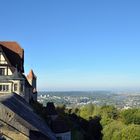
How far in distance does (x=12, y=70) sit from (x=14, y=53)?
4.01 meters

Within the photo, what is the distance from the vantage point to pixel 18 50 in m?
67.4

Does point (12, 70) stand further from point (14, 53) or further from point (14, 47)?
point (14, 47)

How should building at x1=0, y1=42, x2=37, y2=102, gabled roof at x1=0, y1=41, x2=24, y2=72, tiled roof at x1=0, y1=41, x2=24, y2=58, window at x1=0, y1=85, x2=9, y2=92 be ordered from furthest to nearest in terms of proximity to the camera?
tiled roof at x1=0, y1=41, x2=24, y2=58, gabled roof at x1=0, y1=41, x2=24, y2=72, window at x1=0, y1=85, x2=9, y2=92, building at x1=0, y1=42, x2=37, y2=102

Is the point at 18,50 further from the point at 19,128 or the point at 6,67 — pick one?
the point at 19,128

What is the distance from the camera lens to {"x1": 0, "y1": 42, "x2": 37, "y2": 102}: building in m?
61.6

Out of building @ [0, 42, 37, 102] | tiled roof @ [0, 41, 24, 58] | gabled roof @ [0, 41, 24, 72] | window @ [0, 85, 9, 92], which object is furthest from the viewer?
tiled roof @ [0, 41, 24, 58]

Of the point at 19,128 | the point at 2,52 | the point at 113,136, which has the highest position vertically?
the point at 2,52

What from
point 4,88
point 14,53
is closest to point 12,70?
point 4,88

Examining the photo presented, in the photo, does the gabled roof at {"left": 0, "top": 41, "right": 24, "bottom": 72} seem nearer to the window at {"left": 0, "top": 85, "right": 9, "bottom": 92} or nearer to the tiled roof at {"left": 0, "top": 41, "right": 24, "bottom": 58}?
the tiled roof at {"left": 0, "top": 41, "right": 24, "bottom": 58}

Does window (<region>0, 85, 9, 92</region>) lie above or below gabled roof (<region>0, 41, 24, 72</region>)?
below

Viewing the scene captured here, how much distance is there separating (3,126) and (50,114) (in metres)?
39.9

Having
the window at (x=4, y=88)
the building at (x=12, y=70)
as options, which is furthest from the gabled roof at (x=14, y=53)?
the window at (x=4, y=88)

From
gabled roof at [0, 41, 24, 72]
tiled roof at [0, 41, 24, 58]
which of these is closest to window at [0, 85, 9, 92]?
gabled roof at [0, 41, 24, 72]

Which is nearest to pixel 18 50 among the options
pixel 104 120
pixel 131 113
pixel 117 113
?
pixel 104 120
